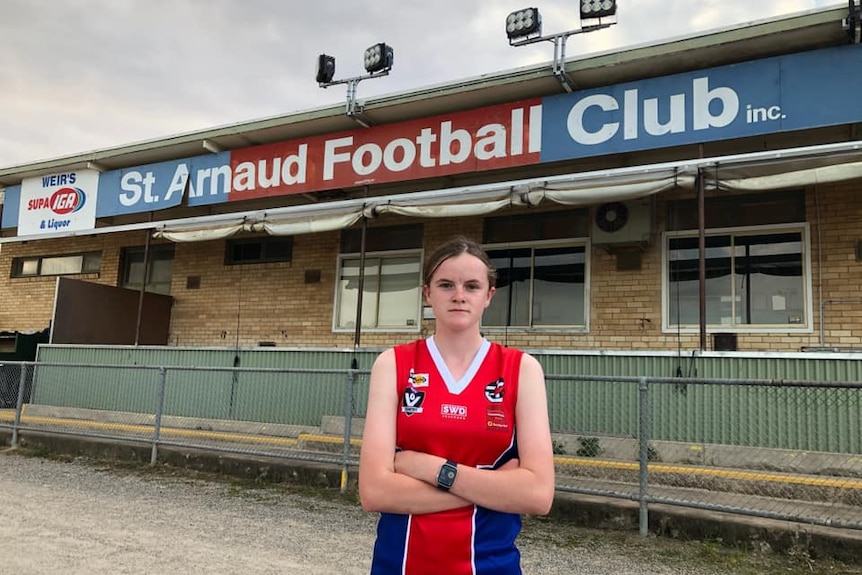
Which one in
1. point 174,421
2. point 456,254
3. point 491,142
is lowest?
point 174,421

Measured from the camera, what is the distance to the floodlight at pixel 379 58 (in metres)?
9.80

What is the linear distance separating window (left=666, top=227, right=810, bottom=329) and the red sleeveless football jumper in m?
7.45

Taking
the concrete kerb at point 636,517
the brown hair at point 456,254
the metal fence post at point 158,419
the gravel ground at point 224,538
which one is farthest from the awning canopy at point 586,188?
the brown hair at point 456,254

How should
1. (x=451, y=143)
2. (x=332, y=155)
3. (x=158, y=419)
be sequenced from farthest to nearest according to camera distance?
(x=332, y=155) < (x=451, y=143) < (x=158, y=419)

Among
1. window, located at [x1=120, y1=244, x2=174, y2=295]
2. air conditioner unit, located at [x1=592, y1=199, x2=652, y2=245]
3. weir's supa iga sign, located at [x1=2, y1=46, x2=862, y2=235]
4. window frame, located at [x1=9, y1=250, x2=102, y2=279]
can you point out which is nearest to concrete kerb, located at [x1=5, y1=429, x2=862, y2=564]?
air conditioner unit, located at [x1=592, y1=199, x2=652, y2=245]

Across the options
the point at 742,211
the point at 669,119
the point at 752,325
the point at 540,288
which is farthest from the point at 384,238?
the point at 752,325

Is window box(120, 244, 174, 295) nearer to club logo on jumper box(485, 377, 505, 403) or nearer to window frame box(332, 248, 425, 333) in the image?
window frame box(332, 248, 425, 333)

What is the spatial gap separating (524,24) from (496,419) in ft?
26.4

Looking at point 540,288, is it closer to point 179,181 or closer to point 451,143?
point 451,143

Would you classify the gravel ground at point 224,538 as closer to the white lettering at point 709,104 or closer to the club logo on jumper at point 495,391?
the club logo on jumper at point 495,391

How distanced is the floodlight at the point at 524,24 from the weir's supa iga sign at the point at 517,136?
35.0 inches

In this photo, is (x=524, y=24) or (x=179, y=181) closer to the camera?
(x=524, y=24)

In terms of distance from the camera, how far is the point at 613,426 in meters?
7.20

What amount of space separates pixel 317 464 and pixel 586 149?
16.1ft
